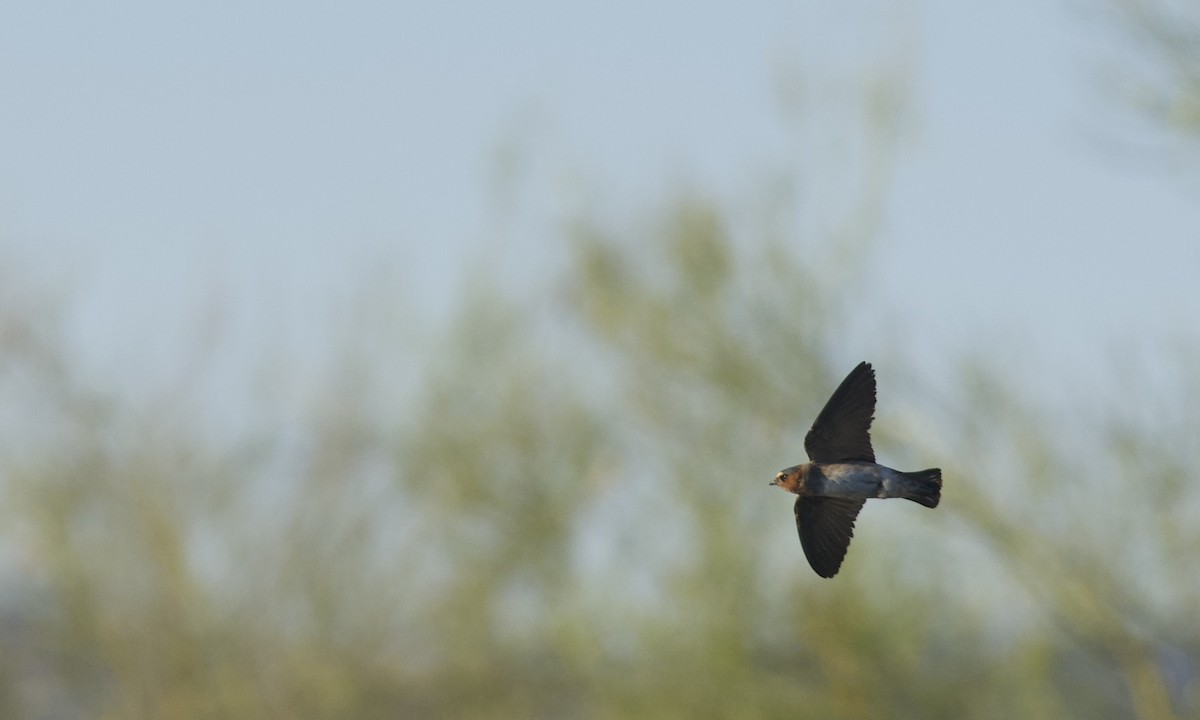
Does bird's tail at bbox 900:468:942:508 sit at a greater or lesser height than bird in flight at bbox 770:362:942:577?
lesser

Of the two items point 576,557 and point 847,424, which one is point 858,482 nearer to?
point 847,424

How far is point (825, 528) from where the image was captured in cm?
238

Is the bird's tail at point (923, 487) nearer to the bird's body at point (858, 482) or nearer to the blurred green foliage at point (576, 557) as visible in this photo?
the bird's body at point (858, 482)

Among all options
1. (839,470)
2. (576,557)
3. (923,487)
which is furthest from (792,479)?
(576,557)

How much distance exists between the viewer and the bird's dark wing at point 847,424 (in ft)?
7.59

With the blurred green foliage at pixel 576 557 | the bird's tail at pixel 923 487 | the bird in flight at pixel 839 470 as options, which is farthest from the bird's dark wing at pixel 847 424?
the blurred green foliage at pixel 576 557

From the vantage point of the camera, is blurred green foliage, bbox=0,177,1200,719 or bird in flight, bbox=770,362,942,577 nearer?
bird in flight, bbox=770,362,942,577

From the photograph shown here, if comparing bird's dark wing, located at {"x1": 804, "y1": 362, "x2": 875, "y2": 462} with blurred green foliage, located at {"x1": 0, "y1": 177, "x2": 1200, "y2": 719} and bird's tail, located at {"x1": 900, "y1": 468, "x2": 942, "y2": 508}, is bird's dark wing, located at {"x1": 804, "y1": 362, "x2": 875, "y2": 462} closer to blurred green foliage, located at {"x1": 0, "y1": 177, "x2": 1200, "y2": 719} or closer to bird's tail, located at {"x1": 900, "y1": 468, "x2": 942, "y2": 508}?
bird's tail, located at {"x1": 900, "y1": 468, "x2": 942, "y2": 508}

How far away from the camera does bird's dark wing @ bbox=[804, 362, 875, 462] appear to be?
231 centimetres

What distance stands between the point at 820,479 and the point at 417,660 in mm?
12946

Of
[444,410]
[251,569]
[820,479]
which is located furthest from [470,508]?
[820,479]

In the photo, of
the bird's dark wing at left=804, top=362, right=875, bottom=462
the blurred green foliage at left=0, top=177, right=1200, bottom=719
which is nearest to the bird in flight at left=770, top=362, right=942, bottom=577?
the bird's dark wing at left=804, top=362, right=875, bottom=462

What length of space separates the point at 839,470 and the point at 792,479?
0.08 m

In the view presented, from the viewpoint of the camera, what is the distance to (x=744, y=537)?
11.5m
